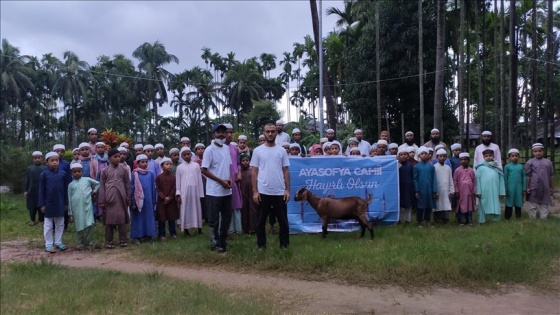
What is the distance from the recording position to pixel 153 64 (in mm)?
58219

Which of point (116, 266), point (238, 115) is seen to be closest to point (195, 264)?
point (116, 266)

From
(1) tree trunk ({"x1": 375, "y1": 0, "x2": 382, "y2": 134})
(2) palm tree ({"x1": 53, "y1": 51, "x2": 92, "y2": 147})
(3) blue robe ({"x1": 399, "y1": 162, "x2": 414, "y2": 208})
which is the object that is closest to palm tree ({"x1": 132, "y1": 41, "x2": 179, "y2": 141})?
(2) palm tree ({"x1": 53, "y1": 51, "x2": 92, "y2": 147})

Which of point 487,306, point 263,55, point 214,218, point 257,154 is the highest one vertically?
point 263,55

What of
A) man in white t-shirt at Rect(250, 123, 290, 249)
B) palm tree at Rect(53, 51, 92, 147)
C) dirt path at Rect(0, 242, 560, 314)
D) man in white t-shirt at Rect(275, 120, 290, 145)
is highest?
palm tree at Rect(53, 51, 92, 147)

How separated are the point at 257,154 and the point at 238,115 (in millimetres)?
51393

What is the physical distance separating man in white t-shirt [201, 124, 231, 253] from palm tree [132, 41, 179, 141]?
52589 mm

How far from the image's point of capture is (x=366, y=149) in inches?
414

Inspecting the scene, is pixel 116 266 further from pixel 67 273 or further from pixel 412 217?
pixel 412 217

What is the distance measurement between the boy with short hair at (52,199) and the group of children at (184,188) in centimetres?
2

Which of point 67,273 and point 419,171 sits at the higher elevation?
point 419,171

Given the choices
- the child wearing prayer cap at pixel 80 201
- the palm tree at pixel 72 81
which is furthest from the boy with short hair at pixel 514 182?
the palm tree at pixel 72 81

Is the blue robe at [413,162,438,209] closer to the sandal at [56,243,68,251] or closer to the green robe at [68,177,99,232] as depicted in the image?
the green robe at [68,177,99,232]

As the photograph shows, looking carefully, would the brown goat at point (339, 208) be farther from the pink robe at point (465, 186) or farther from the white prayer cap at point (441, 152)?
the pink robe at point (465, 186)

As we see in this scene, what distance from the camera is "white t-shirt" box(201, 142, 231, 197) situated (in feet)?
23.6
